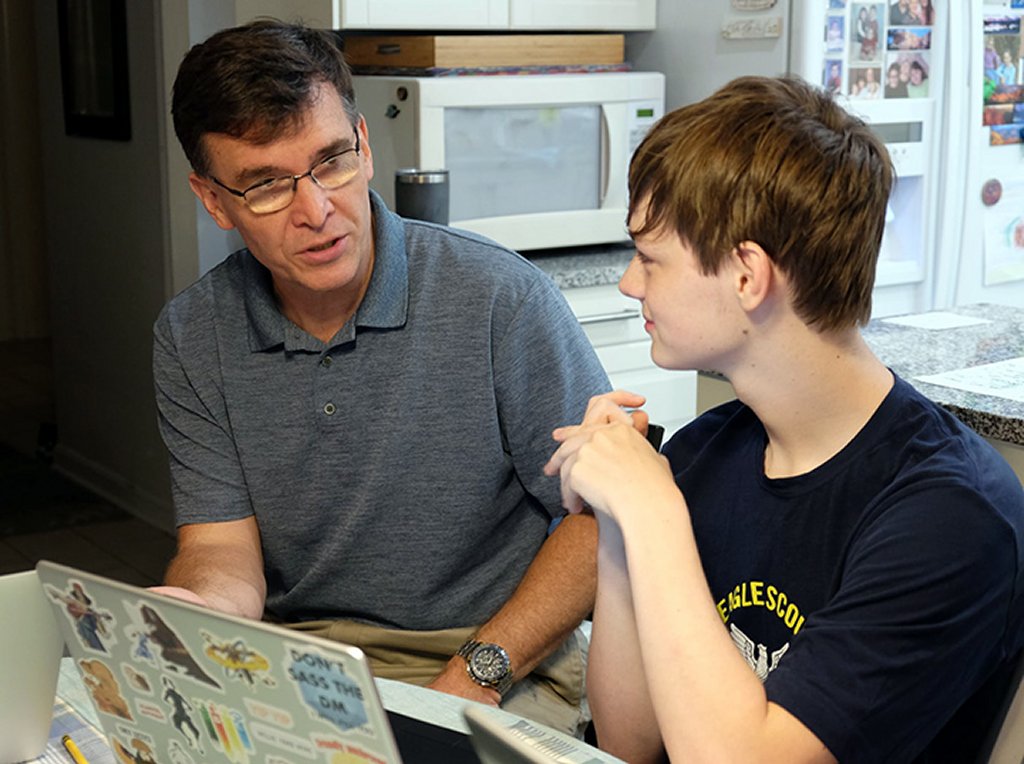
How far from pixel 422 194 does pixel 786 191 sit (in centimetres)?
166

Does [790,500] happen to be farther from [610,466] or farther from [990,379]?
[990,379]

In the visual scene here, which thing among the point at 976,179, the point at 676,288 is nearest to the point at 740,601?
the point at 676,288

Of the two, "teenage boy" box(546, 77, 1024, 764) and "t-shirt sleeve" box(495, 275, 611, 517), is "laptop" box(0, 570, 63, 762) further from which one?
"t-shirt sleeve" box(495, 275, 611, 517)

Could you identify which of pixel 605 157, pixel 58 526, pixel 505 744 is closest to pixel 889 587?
pixel 505 744

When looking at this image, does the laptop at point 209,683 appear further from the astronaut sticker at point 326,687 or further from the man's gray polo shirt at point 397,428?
the man's gray polo shirt at point 397,428

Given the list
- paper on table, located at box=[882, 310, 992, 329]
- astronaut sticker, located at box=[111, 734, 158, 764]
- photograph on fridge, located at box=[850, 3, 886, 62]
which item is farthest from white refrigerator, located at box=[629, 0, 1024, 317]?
astronaut sticker, located at box=[111, 734, 158, 764]

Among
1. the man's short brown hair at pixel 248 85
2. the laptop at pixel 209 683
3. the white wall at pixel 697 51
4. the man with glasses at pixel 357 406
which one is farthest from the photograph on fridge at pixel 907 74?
the laptop at pixel 209 683

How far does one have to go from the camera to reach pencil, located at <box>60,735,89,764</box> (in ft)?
3.74

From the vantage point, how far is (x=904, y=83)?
3312 millimetres

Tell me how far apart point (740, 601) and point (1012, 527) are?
26 centimetres

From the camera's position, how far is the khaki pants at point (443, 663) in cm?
164

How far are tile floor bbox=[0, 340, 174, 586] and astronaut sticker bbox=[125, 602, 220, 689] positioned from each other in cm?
279

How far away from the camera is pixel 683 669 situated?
41.8 inches

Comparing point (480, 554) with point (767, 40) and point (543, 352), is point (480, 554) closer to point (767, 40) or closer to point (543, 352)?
point (543, 352)
